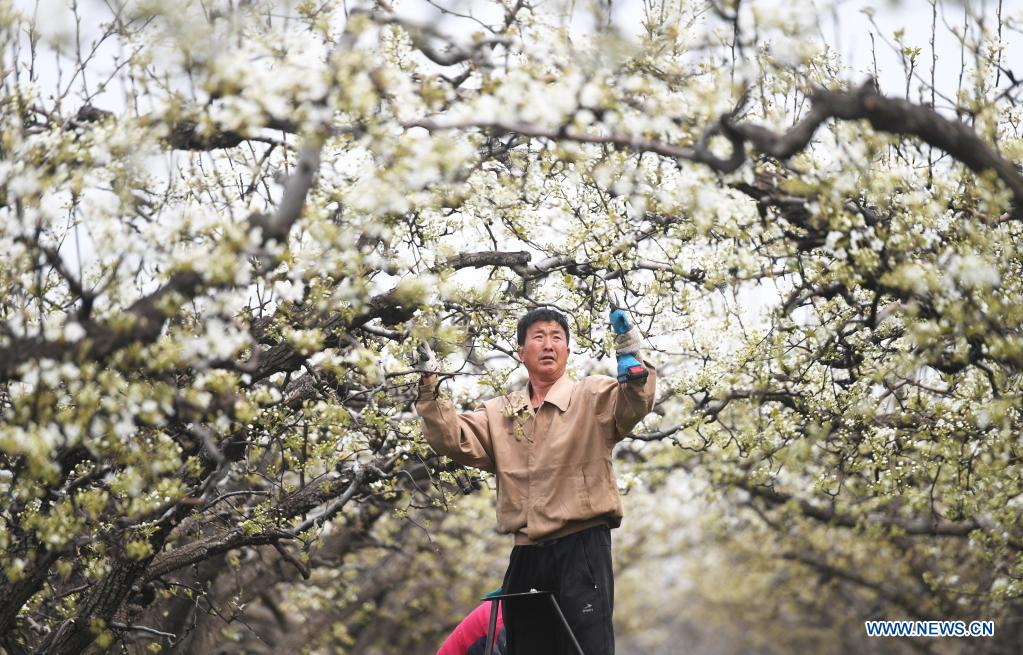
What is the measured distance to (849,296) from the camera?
5.78 meters

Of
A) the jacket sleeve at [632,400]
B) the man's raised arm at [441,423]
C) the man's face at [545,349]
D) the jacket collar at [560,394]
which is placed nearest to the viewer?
the jacket sleeve at [632,400]

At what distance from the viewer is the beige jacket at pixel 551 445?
5.23m

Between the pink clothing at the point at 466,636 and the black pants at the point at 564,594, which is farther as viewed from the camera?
the pink clothing at the point at 466,636

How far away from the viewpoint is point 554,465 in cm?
536

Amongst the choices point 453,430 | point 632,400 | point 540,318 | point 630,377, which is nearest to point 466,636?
point 453,430

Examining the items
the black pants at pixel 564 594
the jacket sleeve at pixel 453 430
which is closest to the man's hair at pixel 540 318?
the jacket sleeve at pixel 453 430

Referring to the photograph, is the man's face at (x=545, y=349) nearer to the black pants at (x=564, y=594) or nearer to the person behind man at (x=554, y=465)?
the person behind man at (x=554, y=465)

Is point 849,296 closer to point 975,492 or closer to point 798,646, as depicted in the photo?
point 975,492

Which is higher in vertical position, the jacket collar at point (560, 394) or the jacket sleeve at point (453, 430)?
the jacket collar at point (560, 394)

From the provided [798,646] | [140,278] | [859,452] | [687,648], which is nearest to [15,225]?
[140,278]

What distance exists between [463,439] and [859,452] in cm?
333

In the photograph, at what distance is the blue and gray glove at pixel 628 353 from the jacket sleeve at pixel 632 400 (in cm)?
6

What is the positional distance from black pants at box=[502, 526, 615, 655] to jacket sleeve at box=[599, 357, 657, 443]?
1.81 feet

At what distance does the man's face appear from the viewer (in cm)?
569
